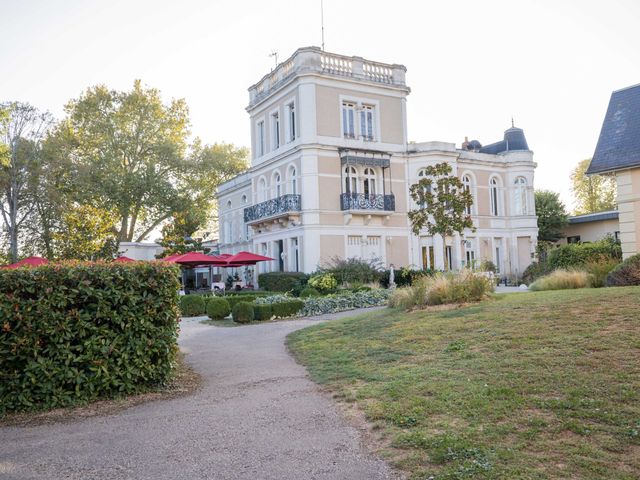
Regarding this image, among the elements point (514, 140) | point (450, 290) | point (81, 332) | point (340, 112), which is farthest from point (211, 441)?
point (514, 140)

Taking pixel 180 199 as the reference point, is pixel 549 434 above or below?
below

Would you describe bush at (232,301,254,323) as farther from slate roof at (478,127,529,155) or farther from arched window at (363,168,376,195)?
slate roof at (478,127,529,155)

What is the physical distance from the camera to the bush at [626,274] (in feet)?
A: 41.1

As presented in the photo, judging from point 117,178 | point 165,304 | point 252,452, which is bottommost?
point 252,452

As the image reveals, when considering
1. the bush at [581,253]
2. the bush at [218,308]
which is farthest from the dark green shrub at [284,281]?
the bush at [581,253]

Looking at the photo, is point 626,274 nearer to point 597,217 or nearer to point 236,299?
point 236,299

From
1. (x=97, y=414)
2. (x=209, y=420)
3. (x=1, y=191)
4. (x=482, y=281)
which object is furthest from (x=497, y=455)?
(x=1, y=191)

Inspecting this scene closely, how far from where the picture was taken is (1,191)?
28641 millimetres

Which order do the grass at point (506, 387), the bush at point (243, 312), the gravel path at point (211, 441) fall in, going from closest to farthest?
the grass at point (506, 387) → the gravel path at point (211, 441) → the bush at point (243, 312)

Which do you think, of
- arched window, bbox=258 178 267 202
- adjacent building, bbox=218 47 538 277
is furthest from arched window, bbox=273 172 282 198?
arched window, bbox=258 178 267 202

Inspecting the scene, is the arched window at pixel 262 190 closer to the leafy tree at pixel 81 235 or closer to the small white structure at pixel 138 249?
the leafy tree at pixel 81 235

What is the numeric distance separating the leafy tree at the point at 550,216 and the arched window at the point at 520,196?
565 cm

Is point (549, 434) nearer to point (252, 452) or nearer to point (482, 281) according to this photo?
point (252, 452)

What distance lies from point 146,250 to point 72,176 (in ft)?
25.1
